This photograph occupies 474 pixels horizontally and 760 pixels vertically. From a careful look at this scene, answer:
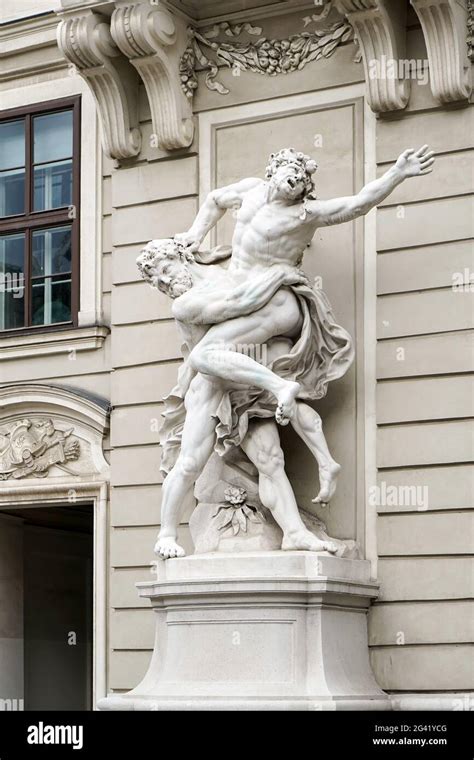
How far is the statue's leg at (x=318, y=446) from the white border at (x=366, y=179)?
0.41 meters

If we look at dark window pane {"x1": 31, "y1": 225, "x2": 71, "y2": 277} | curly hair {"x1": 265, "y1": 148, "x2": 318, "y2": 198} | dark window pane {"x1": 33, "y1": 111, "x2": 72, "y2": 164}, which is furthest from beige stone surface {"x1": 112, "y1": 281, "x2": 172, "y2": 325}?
curly hair {"x1": 265, "y1": 148, "x2": 318, "y2": 198}

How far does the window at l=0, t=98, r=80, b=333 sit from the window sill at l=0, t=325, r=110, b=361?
135mm

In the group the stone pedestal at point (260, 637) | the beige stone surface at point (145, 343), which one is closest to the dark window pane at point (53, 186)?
the beige stone surface at point (145, 343)

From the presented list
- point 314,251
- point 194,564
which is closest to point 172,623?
point 194,564

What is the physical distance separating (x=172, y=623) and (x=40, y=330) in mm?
3534

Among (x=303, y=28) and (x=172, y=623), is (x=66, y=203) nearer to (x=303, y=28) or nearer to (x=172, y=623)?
(x=303, y=28)

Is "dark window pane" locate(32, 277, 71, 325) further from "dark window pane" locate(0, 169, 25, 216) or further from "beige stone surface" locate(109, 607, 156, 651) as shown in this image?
"beige stone surface" locate(109, 607, 156, 651)

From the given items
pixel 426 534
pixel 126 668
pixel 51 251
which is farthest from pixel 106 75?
pixel 126 668

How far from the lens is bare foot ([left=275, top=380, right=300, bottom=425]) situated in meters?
11.2

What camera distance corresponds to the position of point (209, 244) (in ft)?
42.4

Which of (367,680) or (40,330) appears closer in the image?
(367,680)

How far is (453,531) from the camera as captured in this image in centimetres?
1152

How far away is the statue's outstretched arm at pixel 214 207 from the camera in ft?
39.8
